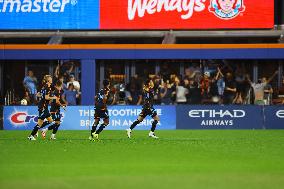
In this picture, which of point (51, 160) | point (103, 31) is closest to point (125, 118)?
point (103, 31)

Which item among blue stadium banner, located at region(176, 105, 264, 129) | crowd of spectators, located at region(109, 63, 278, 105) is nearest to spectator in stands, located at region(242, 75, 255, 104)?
crowd of spectators, located at region(109, 63, 278, 105)

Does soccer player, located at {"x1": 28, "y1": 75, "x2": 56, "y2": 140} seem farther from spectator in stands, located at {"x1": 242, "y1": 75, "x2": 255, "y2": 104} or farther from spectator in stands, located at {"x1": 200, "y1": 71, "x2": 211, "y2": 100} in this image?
spectator in stands, located at {"x1": 242, "y1": 75, "x2": 255, "y2": 104}

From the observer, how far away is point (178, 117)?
33.8 m

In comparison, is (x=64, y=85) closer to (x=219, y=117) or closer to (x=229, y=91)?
(x=219, y=117)

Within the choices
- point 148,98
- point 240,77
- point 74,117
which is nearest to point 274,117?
point 240,77

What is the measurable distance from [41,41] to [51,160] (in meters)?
24.6

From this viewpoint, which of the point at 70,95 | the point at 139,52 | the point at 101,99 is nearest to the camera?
the point at 101,99

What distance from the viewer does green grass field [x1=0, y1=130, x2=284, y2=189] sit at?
13164 millimetres

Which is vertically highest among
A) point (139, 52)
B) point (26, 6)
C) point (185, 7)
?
point (26, 6)

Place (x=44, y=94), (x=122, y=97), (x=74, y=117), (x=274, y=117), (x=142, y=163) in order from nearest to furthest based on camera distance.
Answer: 1. (x=142, y=163)
2. (x=44, y=94)
3. (x=74, y=117)
4. (x=274, y=117)
5. (x=122, y=97)

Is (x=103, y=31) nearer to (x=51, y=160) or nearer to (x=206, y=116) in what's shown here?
(x=206, y=116)

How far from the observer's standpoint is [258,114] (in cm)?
3372

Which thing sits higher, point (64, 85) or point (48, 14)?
point (48, 14)

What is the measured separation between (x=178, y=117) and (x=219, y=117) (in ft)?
5.84
